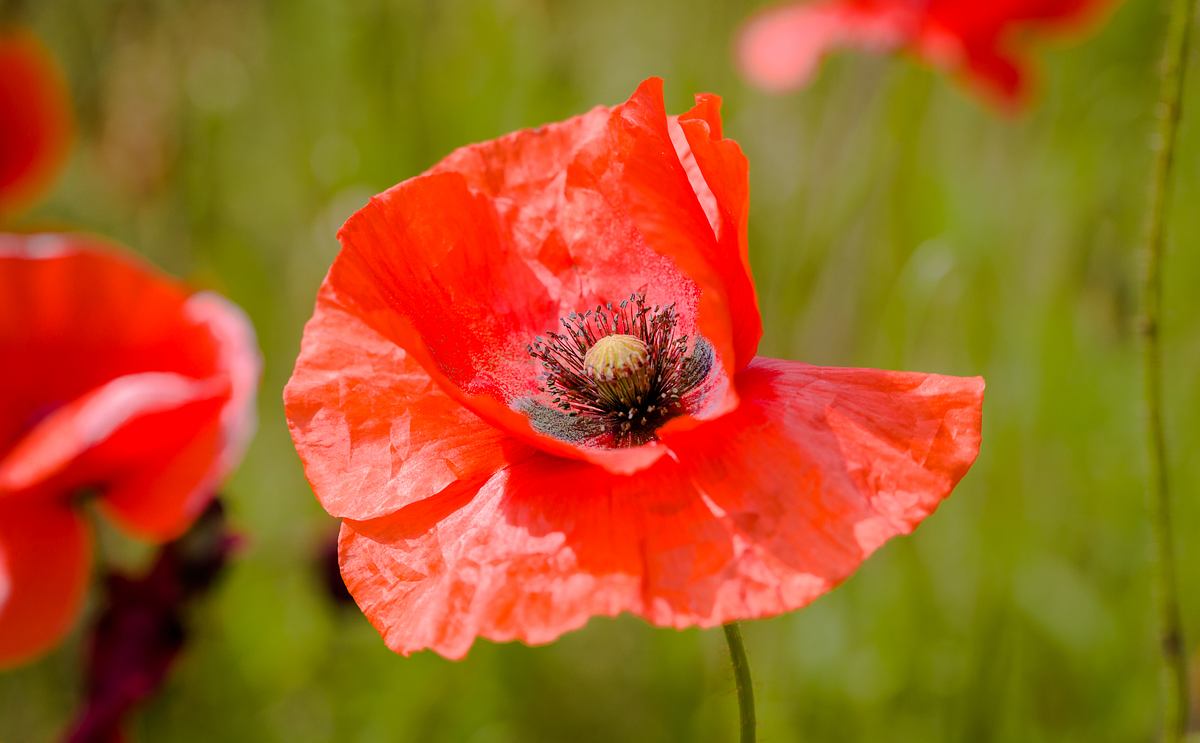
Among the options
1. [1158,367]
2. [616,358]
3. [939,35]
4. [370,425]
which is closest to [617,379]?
[616,358]

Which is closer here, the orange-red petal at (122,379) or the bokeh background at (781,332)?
the orange-red petal at (122,379)

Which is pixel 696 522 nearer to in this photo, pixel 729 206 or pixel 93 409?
pixel 729 206

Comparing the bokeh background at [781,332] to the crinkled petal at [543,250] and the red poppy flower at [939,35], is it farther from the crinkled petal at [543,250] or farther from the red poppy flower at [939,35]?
the crinkled petal at [543,250]

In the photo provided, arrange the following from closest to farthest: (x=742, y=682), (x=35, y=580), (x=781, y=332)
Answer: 1. (x=742, y=682)
2. (x=35, y=580)
3. (x=781, y=332)

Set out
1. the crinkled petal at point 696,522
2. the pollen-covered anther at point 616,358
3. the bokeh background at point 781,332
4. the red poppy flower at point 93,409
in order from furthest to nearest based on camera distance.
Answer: the bokeh background at point 781,332
the red poppy flower at point 93,409
the pollen-covered anther at point 616,358
the crinkled petal at point 696,522

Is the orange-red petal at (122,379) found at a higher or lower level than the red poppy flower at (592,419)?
lower

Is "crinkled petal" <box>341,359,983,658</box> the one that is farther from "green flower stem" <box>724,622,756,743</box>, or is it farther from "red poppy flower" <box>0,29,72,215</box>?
"red poppy flower" <box>0,29,72,215</box>

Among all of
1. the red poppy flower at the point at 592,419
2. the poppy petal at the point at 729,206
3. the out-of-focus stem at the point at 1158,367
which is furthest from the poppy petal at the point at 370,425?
the out-of-focus stem at the point at 1158,367
